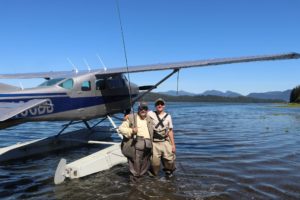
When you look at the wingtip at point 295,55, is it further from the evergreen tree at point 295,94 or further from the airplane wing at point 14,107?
the evergreen tree at point 295,94

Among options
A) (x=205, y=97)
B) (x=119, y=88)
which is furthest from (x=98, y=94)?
(x=205, y=97)

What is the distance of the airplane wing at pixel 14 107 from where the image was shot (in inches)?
304

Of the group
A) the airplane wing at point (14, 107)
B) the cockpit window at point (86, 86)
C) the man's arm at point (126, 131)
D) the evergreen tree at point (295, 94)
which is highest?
the cockpit window at point (86, 86)

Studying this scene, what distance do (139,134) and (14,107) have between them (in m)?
3.11

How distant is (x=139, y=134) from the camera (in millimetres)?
7637

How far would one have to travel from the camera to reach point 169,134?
800 cm

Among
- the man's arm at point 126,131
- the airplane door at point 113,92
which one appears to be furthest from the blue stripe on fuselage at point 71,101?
the man's arm at point 126,131

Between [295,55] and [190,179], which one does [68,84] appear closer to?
[190,179]

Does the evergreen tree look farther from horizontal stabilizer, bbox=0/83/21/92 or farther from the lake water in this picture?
horizontal stabilizer, bbox=0/83/21/92

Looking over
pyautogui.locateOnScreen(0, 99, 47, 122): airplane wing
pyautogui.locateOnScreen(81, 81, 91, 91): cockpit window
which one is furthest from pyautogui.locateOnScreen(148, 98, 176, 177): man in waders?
pyautogui.locateOnScreen(81, 81, 91, 91): cockpit window

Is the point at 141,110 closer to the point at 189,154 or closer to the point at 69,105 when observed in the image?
the point at 69,105

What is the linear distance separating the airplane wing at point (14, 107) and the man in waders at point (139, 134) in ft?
8.10

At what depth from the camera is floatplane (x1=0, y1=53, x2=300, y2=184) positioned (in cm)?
852

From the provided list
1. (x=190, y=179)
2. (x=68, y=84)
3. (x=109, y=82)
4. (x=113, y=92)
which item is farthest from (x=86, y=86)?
(x=190, y=179)
